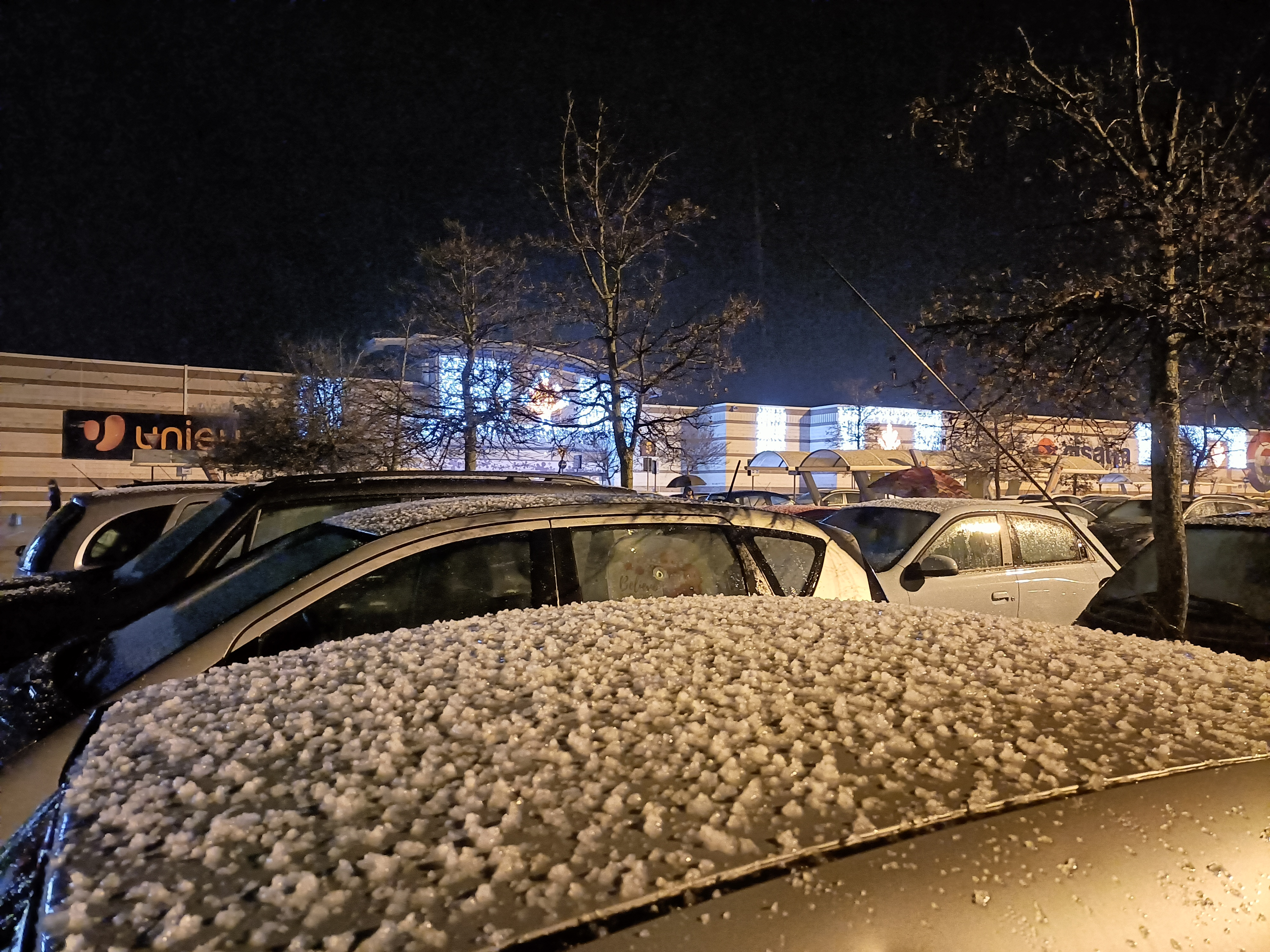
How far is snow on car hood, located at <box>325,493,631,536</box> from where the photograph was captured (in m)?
3.91

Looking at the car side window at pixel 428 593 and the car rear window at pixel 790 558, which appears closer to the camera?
the car side window at pixel 428 593

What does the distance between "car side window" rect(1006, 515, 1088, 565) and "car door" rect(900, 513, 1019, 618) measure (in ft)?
0.54

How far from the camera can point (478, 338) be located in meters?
19.6

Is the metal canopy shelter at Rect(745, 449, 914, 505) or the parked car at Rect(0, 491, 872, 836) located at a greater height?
the metal canopy shelter at Rect(745, 449, 914, 505)

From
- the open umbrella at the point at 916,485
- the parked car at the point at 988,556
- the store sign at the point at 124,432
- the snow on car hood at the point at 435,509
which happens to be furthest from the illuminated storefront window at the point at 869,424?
the snow on car hood at the point at 435,509

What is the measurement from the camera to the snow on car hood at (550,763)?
41.9 inches

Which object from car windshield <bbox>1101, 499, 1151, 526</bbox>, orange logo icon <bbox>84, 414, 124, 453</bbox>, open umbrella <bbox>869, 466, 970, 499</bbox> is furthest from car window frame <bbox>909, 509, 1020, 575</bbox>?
orange logo icon <bbox>84, 414, 124, 453</bbox>

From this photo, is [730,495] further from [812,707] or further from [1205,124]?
[812,707]

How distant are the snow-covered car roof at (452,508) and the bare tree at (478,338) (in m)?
13.8

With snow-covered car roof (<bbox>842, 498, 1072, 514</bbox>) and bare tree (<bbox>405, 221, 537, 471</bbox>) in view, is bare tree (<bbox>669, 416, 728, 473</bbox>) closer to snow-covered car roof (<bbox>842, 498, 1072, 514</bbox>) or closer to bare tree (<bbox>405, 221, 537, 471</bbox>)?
bare tree (<bbox>405, 221, 537, 471</bbox>)

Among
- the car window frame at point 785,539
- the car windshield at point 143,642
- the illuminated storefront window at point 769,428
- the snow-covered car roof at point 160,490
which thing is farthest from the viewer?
the illuminated storefront window at point 769,428

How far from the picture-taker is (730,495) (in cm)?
1516

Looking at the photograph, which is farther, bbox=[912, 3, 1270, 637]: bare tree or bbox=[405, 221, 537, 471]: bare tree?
bbox=[405, 221, 537, 471]: bare tree

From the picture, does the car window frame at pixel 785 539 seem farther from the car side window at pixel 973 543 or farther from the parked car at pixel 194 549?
the car side window at pixel 973 543
